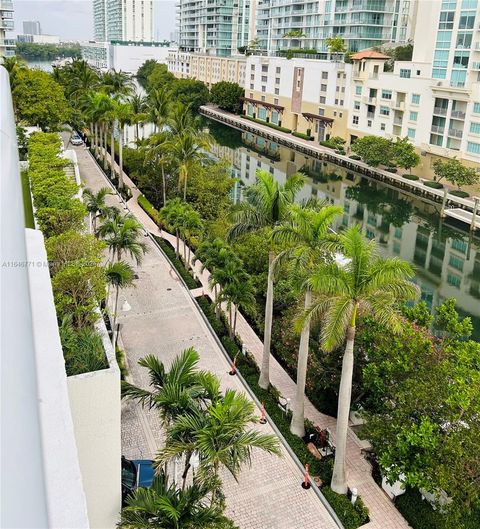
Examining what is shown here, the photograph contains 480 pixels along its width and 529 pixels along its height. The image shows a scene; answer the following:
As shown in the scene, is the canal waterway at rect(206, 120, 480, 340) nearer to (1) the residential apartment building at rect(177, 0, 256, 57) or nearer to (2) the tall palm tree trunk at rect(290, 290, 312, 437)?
(2) the tall palm tree trunk at rect(290, 290, 312, 437)

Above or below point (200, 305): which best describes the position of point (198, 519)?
above

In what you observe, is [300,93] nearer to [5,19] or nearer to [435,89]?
[435,89]

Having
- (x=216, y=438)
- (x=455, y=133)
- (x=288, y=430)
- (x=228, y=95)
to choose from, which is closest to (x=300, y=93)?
(x=228, y=95)

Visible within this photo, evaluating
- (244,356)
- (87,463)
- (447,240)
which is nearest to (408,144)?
(447,240)

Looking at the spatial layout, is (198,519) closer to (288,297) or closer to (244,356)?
(244,356)

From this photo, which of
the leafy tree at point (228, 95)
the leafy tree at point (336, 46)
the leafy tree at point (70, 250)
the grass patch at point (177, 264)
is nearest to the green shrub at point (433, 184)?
the leafy tree at point (336, 46)

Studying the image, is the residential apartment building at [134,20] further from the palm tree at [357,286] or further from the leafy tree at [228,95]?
the palm tree at [357,286]

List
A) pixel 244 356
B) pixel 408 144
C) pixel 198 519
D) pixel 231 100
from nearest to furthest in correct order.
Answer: pixel 198 519
pixel 244 356
pixel 408 144
pixel 231 100
